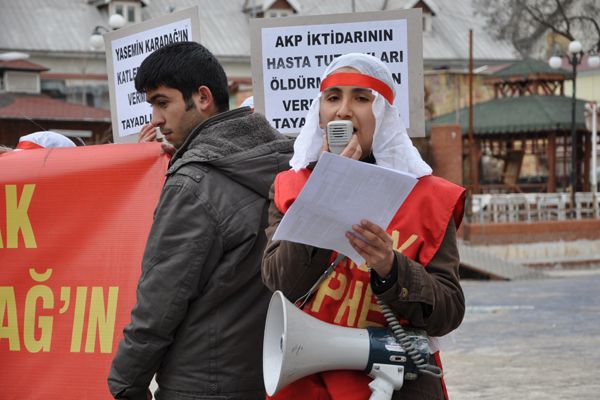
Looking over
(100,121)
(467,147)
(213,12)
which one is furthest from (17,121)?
(213,12)

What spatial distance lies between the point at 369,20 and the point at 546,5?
177 ft

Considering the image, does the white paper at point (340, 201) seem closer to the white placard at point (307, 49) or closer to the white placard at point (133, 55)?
the white placard at point (307, 49)

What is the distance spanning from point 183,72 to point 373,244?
3.70 ft

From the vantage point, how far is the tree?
2227 inches

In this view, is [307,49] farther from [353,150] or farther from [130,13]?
[130,13]

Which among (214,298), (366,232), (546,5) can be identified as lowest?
(214,298)

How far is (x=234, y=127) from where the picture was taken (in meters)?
3.77

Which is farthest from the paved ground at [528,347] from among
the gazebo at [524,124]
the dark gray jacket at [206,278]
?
the gazebo at [524,124]

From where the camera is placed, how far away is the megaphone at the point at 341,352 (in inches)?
121

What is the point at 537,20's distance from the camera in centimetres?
5631

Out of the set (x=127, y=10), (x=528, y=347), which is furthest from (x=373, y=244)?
(x=127, y=10)

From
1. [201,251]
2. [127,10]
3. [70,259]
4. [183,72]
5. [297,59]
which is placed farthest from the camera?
[127,10]

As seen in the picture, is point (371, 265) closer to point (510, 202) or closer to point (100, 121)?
point (510, 202)

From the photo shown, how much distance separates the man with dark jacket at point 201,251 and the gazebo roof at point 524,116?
35.7m
